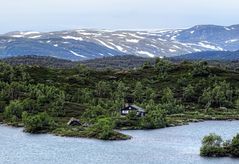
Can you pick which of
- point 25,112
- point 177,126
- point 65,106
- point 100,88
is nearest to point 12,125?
point 25,112

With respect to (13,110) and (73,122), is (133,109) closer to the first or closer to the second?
(73,122)

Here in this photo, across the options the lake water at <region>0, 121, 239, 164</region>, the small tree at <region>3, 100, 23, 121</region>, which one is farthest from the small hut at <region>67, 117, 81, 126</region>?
the small tree at <region>3, 100, 23, 121</region>

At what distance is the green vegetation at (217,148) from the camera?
100 m

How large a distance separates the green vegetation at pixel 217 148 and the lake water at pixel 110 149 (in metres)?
1.96

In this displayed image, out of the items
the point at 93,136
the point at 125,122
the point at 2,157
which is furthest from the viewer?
the point at 125,122

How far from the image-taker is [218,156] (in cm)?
9994

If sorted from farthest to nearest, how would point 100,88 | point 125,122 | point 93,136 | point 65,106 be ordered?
point 100,88, point 65,106, point 125,122, point 93,136

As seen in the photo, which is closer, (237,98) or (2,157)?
(2,157)

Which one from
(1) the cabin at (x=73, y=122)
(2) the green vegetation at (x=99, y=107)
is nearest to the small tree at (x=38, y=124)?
(2) the green vegetation at (x=99, y=107)

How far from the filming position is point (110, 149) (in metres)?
108

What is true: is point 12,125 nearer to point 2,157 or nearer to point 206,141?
point 2,157

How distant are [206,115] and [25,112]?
170 ft

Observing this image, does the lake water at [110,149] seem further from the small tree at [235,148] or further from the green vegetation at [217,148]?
the small tree at [235,148]

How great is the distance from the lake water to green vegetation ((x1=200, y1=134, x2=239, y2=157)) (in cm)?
196
